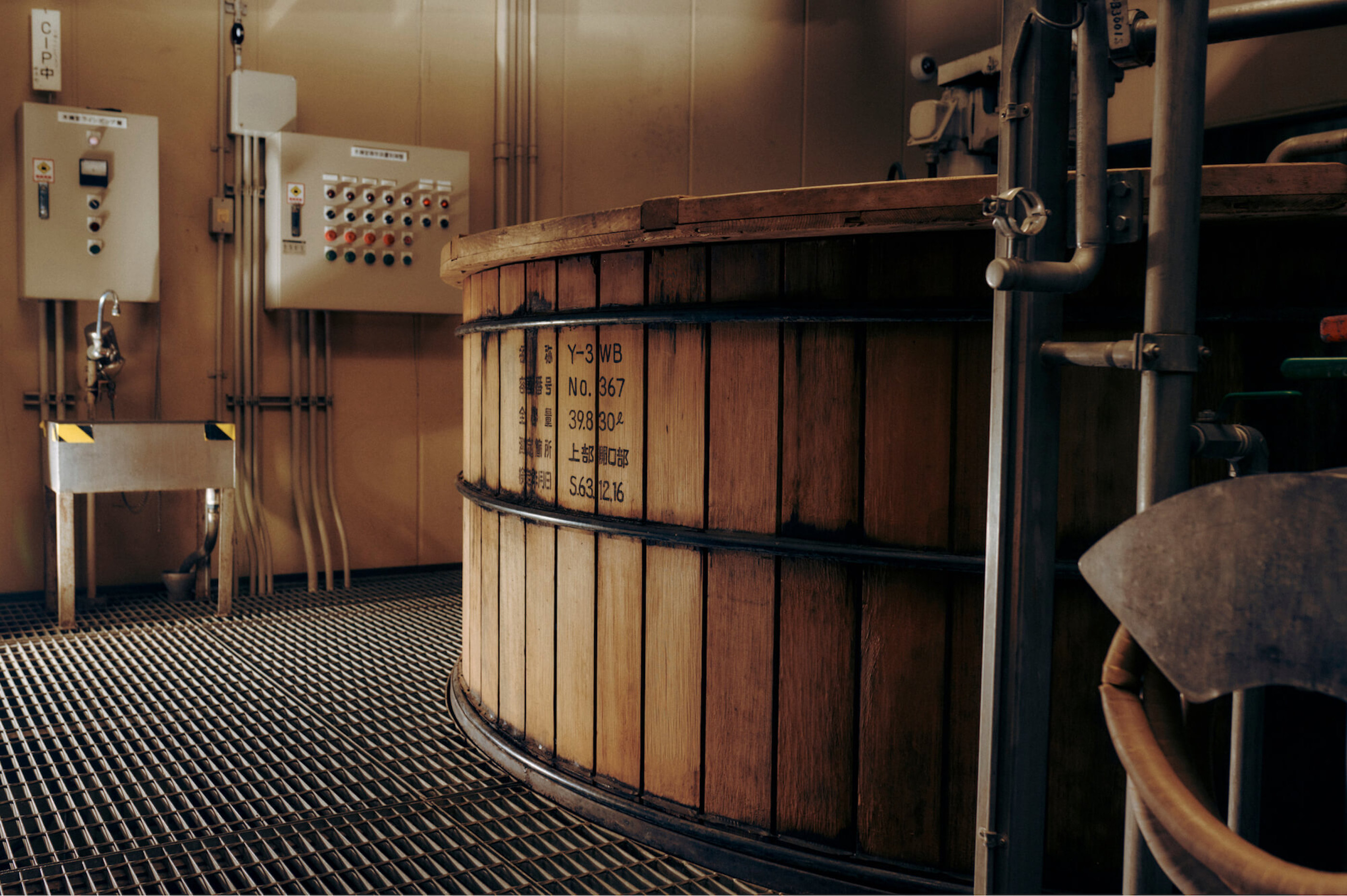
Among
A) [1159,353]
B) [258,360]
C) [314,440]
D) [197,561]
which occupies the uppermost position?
[258,360]

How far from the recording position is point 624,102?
215 inches

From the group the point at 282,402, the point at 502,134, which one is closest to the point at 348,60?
the point at 502,134

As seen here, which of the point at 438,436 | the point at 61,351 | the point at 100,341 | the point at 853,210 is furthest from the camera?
the point at 438,436

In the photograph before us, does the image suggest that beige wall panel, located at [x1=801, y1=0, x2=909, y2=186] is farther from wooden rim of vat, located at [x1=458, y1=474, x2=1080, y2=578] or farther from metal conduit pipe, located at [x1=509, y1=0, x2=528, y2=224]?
wooden rim of vat, located at [x1=458, y1=474, x2=1080, y2=578]

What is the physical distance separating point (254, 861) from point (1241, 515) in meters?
1.95

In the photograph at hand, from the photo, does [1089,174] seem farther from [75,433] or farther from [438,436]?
[438,436]

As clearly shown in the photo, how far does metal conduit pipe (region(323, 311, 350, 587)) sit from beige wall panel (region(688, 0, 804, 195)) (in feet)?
7.06

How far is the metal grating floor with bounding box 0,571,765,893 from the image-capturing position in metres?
→ 1.97

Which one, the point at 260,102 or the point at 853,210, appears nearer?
the point at 853,210

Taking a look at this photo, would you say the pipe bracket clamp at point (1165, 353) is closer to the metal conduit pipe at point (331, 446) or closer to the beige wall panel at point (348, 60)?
the metal conduit pipe at point (331, 446)

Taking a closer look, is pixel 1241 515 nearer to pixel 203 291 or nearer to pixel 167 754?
pixel 167 754

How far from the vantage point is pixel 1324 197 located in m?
1.54

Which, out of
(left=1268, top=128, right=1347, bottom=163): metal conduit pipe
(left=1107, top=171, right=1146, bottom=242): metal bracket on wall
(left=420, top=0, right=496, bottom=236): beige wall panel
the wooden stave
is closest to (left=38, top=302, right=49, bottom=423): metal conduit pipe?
(left=420, top=0, right=496, bottom=236): beige wall panel

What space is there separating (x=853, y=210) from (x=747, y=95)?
4339 mm
